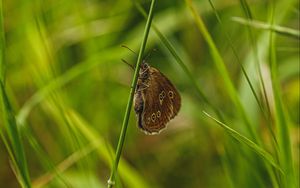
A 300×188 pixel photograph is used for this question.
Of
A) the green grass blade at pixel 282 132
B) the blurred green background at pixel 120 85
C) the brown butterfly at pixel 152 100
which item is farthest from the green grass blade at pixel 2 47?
the blurred green background at pixel 120 85

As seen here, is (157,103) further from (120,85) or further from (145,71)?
(120,85)

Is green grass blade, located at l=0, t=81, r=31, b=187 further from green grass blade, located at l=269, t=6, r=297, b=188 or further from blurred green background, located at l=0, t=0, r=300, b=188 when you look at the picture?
blurred green background, located at l=0, t=0, r=300, b=188

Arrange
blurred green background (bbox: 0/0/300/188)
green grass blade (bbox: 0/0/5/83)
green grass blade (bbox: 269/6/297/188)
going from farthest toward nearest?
blurred green background (bbox: 0/0/300/188)
green grass blade (bbox: 269/6/297/188)
green grass blade (bbox: 0/0/5/83)

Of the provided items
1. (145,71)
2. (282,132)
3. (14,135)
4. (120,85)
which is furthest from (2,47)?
(120,85)

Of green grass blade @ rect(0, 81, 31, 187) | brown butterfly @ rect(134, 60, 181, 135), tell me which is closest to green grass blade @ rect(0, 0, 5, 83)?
green grass blade @ rect(0, 81, 31, 187)

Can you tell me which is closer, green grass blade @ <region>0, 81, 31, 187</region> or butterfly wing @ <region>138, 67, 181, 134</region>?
green grass blade @ <region>0, 81, 31, 187</region>

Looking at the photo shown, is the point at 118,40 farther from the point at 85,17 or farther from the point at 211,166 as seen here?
the point at 211,166

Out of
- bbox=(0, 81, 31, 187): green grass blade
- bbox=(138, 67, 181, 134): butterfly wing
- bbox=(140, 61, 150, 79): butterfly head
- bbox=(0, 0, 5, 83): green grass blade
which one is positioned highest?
bbox=(0, 0, 5, 83): green grass blade

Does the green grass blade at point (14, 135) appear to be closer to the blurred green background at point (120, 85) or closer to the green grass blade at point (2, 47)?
the green grass blade at point (2, 47)
